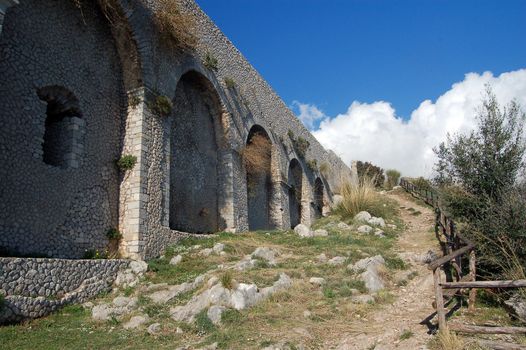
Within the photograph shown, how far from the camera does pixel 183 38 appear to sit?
38.7 feet

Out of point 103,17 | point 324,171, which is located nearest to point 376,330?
point 103,17

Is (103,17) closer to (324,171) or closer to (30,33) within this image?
(30,33)

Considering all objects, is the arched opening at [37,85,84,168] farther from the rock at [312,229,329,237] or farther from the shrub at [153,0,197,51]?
the rock at [312,229,329,237]

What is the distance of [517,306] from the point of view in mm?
5598

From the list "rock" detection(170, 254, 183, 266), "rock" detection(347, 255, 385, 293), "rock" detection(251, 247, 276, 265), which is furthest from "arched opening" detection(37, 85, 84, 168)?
"rock" detection(347, 255, 385, 293)

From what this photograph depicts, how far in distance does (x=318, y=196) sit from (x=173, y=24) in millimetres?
15572

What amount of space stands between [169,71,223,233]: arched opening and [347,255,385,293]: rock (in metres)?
5.51

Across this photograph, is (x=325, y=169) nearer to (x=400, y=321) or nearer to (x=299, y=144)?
(x=299, y=144)

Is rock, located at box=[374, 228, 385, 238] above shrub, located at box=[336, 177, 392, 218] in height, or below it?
below

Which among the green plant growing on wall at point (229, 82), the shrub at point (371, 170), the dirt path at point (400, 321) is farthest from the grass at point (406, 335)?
the shrub at point (371, 170)

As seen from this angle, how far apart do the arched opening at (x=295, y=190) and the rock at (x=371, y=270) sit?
1226cm

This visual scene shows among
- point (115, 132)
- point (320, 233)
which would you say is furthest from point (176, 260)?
point (320, 233)

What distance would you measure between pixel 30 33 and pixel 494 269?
972cm

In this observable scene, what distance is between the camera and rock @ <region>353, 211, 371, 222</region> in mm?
14680
